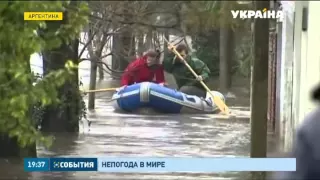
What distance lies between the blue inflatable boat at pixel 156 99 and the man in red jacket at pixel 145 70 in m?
0.03

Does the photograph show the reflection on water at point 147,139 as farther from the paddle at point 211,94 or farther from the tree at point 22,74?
the tree at point 22,74

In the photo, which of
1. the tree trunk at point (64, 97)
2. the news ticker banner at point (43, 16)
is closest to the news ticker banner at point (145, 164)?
the tree trunk at point (64, 97)

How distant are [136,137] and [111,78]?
15.3 inches

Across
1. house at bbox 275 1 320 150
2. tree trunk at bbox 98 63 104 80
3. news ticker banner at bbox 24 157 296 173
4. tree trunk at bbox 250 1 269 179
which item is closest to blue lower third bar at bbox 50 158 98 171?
news ticker banner at bbox 24 157 296 173

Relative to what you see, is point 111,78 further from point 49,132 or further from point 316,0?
point 316,0

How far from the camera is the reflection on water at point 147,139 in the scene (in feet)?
11.2

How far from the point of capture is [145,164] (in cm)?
332

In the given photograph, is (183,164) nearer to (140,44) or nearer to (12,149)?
(140,44)

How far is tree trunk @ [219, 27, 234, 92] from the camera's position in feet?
10.9

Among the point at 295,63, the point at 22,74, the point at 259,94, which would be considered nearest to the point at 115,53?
the point at 22,74

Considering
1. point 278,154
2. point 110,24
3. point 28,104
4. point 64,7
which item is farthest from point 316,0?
point 28,104

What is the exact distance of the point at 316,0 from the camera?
3234 millimetres

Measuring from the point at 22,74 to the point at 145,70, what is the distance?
67 cm

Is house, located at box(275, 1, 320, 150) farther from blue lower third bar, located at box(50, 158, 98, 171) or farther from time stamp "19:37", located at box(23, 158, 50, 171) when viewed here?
time stamp "19:37", located at box(23, 158, 50, 171)
